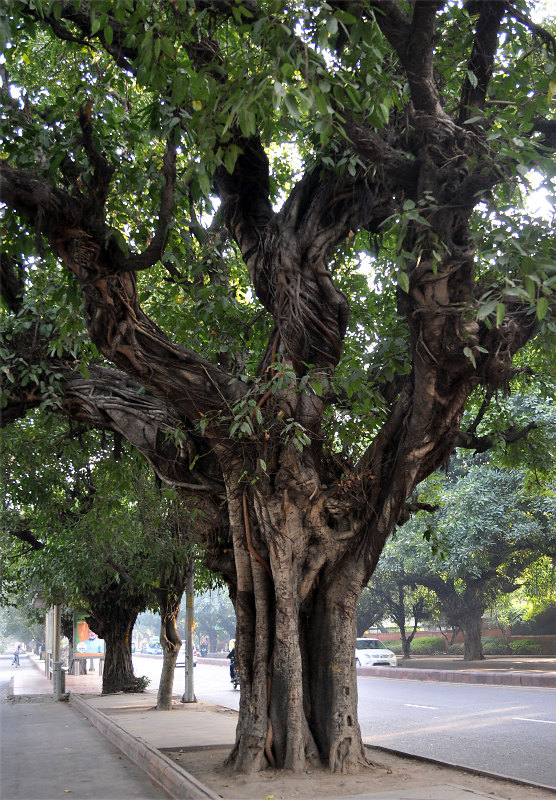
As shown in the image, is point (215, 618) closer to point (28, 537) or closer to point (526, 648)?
point (526, 648)

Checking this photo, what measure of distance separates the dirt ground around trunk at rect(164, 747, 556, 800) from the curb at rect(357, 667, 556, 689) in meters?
12.1

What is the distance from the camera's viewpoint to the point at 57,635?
22.3m

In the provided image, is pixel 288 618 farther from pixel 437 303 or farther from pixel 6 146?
pixel 6 146

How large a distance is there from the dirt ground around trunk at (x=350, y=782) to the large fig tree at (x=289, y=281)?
0.20 meters

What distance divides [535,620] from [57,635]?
20506 mm

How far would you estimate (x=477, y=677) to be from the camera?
66.1 feet

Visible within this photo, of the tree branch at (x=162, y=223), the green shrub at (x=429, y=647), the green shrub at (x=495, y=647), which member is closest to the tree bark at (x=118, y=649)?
the tree branch at (x=162, y=223)

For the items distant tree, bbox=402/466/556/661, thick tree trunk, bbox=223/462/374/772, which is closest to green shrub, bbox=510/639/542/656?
distant tree, bbox=402/466/556/661

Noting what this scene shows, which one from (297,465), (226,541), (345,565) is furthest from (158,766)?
(297,465)

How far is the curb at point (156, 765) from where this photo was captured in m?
6.20

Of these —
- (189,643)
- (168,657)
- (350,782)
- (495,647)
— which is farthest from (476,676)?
(350,782)

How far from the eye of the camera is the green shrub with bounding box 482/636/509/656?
1214 inches

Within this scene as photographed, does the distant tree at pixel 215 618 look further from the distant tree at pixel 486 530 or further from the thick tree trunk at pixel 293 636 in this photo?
the thick tree trunk at pixel 293 636

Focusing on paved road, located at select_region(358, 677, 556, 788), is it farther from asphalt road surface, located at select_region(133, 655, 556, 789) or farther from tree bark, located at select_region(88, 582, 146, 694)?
tree bark, located at select_region(88, 582, 146, 694)
